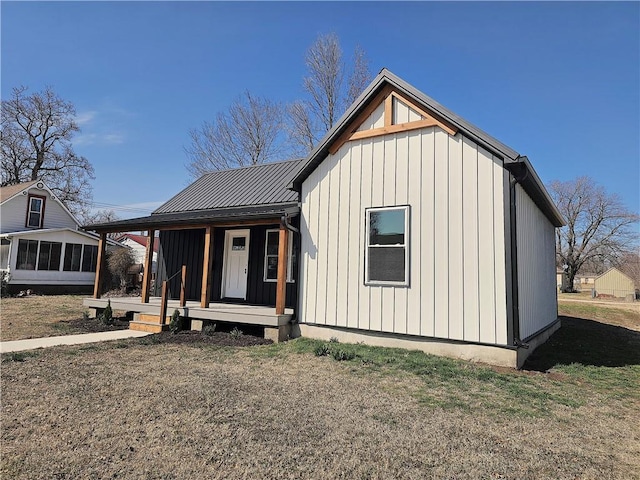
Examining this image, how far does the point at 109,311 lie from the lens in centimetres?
1002

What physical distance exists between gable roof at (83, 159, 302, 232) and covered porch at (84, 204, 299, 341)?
5 centimetres

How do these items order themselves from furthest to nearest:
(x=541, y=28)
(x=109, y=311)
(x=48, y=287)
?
(x=48, y=287) < (x=109, y=311) < (x=541, y=28)

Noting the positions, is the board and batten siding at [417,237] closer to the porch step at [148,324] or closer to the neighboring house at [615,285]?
the porch step at [148,324]

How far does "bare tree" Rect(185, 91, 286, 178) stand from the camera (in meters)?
24.5

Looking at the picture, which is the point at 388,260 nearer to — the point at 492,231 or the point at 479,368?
the point at 492,231

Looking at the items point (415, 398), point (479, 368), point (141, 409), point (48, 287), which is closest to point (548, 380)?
point (479, 368)

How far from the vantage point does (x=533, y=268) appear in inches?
343

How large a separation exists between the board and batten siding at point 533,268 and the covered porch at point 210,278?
189 inches

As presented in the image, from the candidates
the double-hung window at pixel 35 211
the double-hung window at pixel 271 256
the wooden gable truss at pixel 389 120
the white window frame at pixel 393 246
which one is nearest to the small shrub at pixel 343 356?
the white window frame at pixel 393 246

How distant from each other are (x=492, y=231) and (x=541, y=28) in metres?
6.47

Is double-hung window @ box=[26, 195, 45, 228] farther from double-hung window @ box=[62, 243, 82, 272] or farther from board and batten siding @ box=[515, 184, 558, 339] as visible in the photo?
board and batten siding @ box=[515, 184, 558, 339]

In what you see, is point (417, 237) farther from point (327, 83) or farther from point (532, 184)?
point (327, 83)

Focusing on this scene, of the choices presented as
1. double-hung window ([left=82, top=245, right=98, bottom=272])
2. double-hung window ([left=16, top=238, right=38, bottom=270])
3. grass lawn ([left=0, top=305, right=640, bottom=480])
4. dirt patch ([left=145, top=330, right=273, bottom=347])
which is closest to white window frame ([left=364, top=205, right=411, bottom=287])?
grass lawn ([left=0, top=305, right=640, bottom=480])

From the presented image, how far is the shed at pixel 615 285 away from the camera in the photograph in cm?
3841
